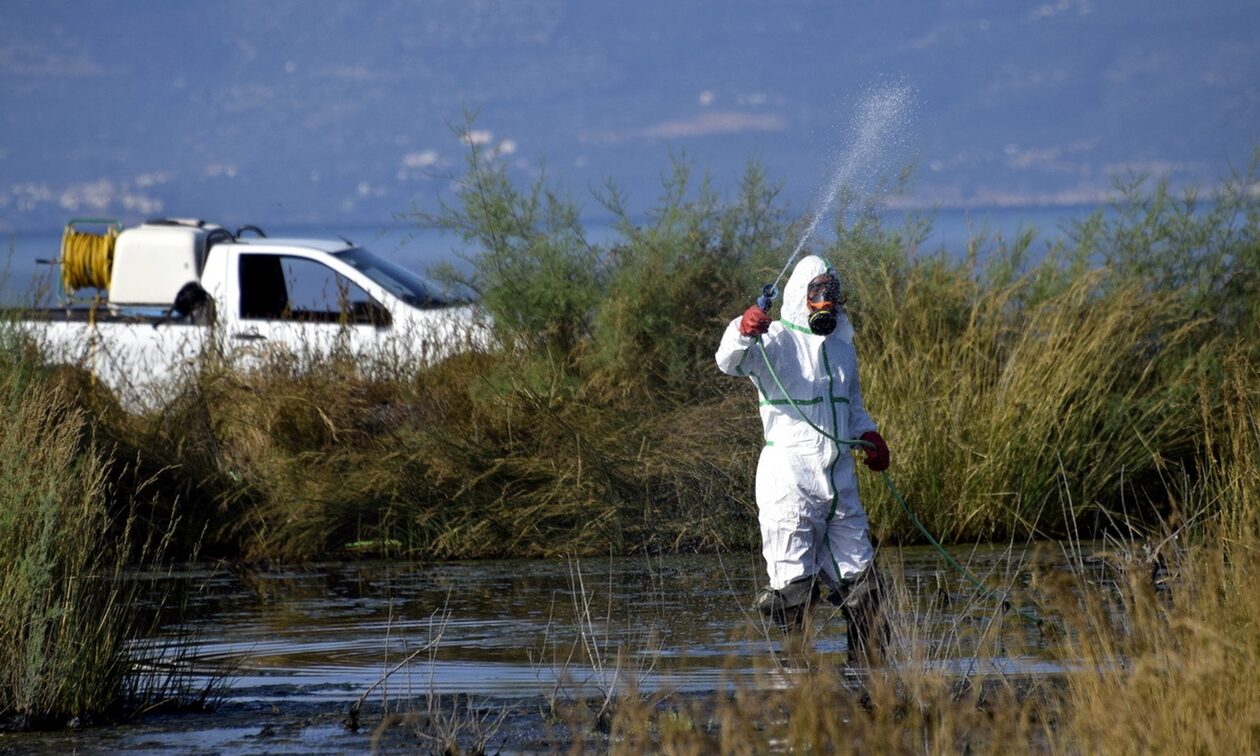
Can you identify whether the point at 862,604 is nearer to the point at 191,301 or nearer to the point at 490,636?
the point at 490,636

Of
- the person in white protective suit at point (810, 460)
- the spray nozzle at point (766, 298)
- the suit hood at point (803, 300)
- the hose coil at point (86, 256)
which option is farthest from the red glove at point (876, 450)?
the hose coil at point (86, 256)

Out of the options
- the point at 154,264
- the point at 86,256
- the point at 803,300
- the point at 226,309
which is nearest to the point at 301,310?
the point at 226,309

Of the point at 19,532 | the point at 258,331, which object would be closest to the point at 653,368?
the point at 258,331

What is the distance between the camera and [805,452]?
24.0 ft

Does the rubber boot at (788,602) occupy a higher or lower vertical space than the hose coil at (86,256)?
lower

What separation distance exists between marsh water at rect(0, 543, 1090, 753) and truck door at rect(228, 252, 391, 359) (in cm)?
260

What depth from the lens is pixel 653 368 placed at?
498 inches

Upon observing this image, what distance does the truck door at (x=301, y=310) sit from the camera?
1379 centimetres

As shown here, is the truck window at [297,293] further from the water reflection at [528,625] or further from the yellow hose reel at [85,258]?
the water reflection at [528,625]

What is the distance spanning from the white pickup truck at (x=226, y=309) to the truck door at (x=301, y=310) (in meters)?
0.01

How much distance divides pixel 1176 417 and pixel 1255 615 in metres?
7.48

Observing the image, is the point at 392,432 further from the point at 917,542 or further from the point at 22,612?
the point at 22,612

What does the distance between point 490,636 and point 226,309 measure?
8.11 metres

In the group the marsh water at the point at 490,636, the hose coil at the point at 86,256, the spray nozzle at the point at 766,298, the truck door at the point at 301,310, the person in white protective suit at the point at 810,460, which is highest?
the hose coil at the point at 86,256
